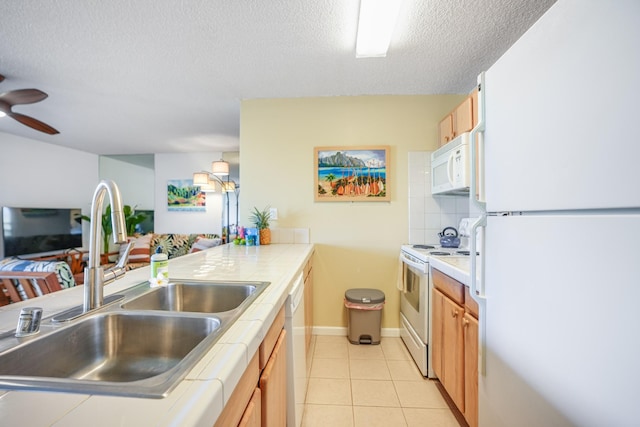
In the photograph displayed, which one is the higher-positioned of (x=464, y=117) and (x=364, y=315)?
(x=464, y=117)

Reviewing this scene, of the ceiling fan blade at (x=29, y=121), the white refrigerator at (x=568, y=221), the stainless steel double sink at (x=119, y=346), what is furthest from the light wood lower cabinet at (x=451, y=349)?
the ceiling fan blade at (x=29, y=121)

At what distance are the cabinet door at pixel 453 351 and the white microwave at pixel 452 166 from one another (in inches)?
34.2

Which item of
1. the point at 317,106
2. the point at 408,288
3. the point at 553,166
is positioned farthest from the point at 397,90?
the point at 553,166

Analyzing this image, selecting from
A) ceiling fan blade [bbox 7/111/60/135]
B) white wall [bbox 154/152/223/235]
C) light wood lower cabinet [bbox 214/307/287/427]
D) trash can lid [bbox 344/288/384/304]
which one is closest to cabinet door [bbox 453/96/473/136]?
trash can lid [bbox 344/288/384/304]

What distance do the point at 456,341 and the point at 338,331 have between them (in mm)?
1409

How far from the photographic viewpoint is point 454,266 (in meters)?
1.58

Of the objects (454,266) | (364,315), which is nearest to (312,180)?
(364,315)

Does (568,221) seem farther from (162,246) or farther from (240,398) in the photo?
(162,246)

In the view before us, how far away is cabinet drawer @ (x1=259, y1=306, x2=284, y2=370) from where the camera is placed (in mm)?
861

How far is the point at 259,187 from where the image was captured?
2854 mm

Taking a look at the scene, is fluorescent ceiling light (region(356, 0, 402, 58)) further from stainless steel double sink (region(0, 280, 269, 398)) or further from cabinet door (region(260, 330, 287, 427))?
cabinet door (region(260, 330, 287, 427))

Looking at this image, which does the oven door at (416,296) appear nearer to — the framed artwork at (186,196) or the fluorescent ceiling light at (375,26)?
the fluorescent ceiling light at (375,26)

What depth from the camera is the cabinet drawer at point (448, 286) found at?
59.0 inches

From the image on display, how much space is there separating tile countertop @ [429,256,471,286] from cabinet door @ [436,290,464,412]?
0.56 feet
